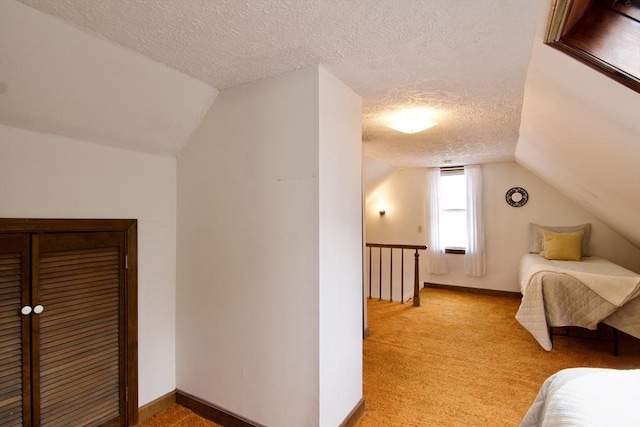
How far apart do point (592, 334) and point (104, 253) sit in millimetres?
4584

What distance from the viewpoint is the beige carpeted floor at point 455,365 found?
202 centimetres

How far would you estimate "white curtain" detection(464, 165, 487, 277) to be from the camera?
5008 millimetres

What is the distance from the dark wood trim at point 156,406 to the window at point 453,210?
4.60 meters

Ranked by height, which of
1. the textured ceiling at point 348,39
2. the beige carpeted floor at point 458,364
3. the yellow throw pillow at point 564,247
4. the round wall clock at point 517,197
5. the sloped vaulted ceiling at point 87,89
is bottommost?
the beige carpeted floor at point 458,364

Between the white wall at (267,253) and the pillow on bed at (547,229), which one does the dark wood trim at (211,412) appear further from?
the pillow on bed at (547,229)

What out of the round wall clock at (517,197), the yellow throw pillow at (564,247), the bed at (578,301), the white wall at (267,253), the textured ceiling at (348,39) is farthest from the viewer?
the round wall clock at (517,197)

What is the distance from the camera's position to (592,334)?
3285 mm

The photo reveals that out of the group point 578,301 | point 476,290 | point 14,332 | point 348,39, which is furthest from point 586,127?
point 476,290

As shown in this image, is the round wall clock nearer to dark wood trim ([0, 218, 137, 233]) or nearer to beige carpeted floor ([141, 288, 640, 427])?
beige carpeted floor ([141, 288, 640, 427])

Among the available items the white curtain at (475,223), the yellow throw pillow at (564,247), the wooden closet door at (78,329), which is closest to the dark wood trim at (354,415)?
the wooden closet door at (78,329)

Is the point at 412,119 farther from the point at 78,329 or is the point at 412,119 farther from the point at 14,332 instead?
the point at 14,332

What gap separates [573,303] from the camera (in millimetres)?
2816

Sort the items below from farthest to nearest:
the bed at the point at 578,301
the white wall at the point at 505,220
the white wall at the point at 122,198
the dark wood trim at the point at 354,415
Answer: the white wall at the point at 505,220 < the bed at the point at 578,301 < the dark wood trim at the point at 354,415 < the white wall at the point at 122,198

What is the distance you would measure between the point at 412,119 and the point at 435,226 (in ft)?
10.5
